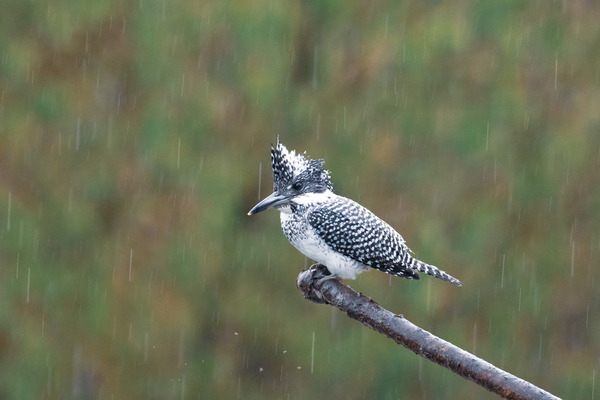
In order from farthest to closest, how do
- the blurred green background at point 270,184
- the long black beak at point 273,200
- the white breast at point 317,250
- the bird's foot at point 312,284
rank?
the blurred green background at point 270,184
the white breast at point 317,250
the long black beak at point 273,200
the bird's foot at point 312,284

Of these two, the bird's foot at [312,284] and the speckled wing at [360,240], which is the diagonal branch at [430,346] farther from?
the speckled wing at [360,240]

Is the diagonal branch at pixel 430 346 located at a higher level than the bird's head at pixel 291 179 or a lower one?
lower

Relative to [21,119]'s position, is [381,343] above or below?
below

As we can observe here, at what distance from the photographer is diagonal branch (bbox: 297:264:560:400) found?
1851mm

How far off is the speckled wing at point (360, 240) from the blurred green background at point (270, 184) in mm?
2268

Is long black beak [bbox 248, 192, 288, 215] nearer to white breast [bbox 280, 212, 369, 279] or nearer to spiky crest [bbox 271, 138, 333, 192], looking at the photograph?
spiky crest [bbox 271, 138, 333, 192]

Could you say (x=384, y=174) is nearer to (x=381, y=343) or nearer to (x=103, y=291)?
(x=381, y=343)

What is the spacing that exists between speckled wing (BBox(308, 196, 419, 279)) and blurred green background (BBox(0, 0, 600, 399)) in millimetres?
2268

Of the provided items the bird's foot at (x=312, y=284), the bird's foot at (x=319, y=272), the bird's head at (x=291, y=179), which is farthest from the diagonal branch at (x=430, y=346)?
the bird's head at (x=291, y=179)

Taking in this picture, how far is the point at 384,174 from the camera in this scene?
18.8 feet

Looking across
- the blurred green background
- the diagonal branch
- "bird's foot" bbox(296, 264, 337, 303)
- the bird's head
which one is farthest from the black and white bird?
the blurred green background

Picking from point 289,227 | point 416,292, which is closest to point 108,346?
point 416,292

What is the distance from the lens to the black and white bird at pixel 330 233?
308 cm

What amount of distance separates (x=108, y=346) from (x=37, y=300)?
52 cm
